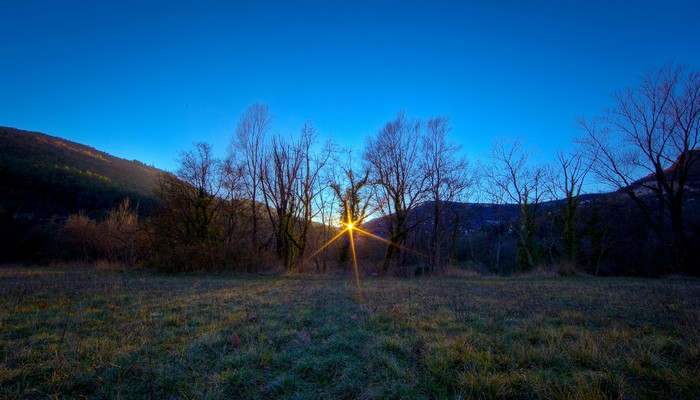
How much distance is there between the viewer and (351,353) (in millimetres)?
3445

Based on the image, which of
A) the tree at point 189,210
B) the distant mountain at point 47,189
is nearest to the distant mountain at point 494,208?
the tree at point 189,210

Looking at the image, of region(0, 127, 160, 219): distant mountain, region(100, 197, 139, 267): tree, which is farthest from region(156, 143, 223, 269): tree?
region(0, 127, 160, 219): distant mountain

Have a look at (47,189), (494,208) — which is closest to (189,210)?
(494,208)

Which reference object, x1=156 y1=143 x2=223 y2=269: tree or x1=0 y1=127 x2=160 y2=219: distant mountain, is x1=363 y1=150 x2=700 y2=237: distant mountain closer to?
x1=156 y1=143 x2=223 y2=269: tree

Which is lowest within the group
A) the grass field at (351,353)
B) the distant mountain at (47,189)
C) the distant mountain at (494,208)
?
the grass field at (351,353)

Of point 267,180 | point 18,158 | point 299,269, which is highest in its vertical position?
point 18,158

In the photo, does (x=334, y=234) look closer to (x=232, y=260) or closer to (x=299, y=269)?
(x=299, y=269)

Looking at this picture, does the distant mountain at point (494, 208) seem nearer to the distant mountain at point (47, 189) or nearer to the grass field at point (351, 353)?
the grass field at point (351, 353)

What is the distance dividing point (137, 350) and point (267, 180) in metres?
19.5

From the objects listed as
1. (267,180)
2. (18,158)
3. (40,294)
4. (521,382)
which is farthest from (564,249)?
(18,158)

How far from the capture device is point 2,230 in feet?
105

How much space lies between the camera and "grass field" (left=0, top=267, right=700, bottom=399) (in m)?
2.47

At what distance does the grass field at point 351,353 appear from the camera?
2467 millimetres

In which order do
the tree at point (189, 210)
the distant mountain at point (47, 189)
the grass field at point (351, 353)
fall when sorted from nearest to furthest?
the grass field at point (351, 353)
the tree at point (189, 210)
the distant mountain at point (47, 189)
